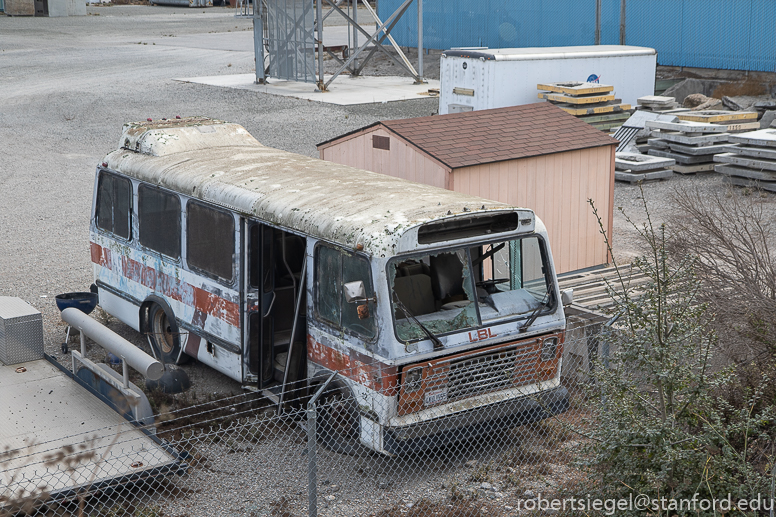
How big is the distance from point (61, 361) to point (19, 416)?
1.88 meters

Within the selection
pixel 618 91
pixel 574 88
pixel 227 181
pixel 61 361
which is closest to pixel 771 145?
pixel 574 88

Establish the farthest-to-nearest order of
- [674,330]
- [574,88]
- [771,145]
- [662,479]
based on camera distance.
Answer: [574,88] < [771,145] < [674,330] < [662,479]

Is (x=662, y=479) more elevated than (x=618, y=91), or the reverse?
(x=618, y=91)

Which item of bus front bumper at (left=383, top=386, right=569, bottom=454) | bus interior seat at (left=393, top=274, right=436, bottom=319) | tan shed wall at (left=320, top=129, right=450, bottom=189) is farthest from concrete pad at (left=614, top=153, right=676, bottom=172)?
bus interior seat at (left=393, top=274, right=436, bottom=319)

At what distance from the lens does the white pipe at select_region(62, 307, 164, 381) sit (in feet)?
21.6

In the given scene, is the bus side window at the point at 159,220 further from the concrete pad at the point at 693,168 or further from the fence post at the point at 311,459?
the concrete pad at the point at 693,168

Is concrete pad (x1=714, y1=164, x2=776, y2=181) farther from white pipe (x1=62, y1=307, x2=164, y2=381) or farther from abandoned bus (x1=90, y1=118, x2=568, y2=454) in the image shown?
white pipe (x1=62, y1=307, x2=164, y2=381)

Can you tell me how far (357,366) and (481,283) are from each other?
4.45ft

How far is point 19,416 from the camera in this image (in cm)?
702

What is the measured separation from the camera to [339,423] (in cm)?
666

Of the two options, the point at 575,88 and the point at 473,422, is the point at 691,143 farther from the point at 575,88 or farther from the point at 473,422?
the point at 473,422

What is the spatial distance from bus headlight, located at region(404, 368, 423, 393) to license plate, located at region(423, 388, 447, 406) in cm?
12

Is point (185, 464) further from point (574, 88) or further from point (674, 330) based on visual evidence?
point (574, 88)

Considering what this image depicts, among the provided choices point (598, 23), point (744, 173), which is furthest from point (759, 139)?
point (598, 23)
